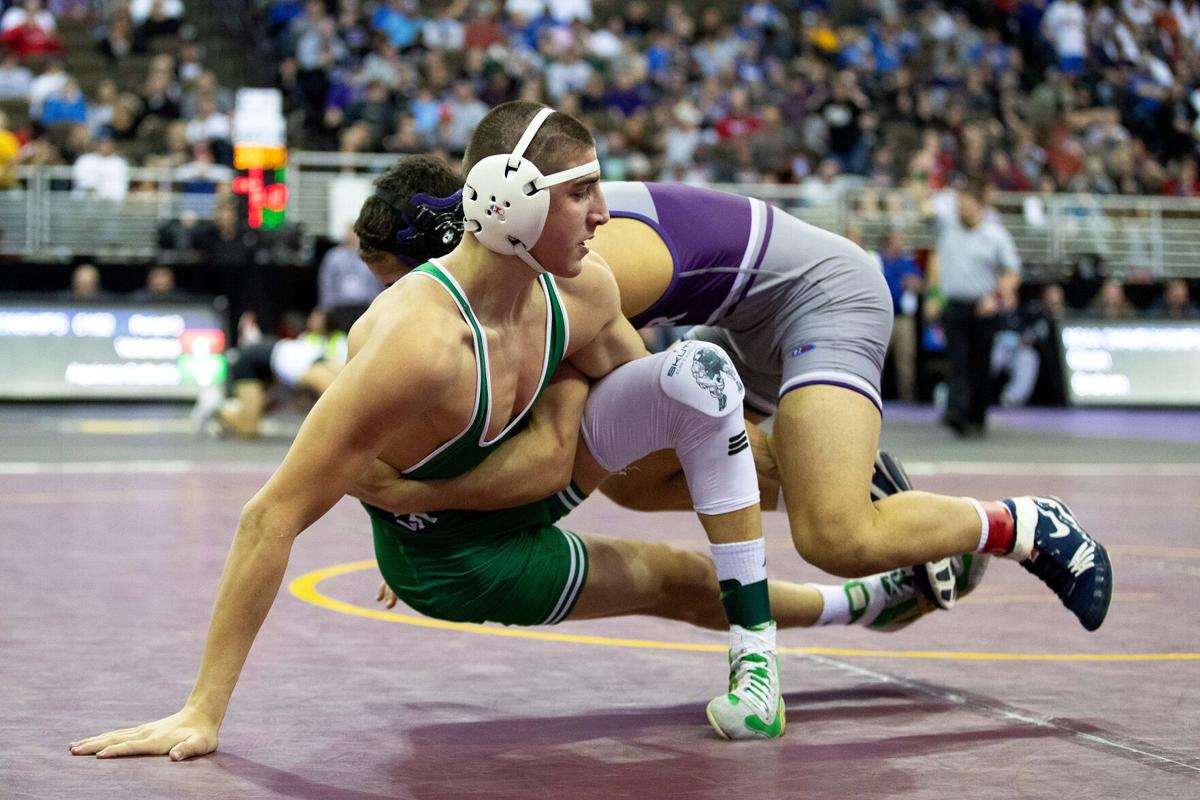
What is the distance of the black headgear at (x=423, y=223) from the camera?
3.60 meters

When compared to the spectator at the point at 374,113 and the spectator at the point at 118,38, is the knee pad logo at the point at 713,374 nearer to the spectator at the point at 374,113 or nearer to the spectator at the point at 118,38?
the spectator at the point at 374,113

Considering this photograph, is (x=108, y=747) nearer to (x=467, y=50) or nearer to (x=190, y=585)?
(x=190, y=585)

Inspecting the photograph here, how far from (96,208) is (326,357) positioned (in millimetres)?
4477

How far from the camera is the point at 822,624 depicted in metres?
4.11

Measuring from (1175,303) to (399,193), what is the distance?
13.4 meters

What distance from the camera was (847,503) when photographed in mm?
3676

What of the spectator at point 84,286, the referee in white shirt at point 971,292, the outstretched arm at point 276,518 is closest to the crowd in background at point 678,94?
the spectator at point 84,286

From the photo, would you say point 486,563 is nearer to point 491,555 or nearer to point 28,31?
point 491,555

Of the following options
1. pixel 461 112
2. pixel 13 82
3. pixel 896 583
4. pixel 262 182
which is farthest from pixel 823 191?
pixel 896 583

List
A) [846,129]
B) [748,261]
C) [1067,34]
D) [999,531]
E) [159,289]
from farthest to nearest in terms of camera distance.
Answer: [1067,34] → [846,129] → [159,289] → [748,261] → [999,531]

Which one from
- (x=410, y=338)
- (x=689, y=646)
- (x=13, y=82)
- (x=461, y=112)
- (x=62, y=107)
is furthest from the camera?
(x=461, y=112)

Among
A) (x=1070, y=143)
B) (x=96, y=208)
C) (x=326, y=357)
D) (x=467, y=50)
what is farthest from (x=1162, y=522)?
(x=1070, y=143)

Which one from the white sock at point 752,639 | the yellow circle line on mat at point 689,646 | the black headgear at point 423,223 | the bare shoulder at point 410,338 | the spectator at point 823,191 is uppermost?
the black headgear at point 423,223

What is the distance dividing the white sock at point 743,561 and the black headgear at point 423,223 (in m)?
0.85
